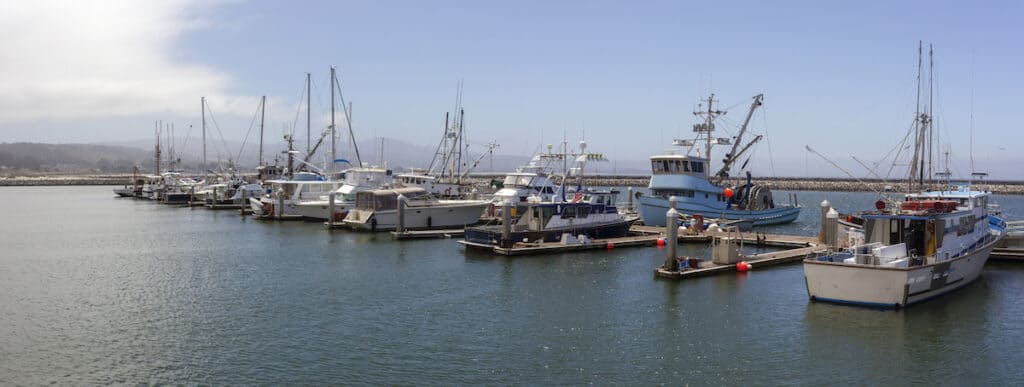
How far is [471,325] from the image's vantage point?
64.6 feet

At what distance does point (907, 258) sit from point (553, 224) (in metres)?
16.6

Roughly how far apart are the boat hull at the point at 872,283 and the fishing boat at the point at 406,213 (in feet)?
86.7

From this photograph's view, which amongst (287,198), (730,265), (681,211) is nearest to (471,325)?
(730,265)

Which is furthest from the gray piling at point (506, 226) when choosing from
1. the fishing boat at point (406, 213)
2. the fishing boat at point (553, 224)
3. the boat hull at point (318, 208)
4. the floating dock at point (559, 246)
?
the boat hull at point (318, 208)

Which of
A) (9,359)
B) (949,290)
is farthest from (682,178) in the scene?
(9,359)

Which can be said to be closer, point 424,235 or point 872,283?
point 872,283

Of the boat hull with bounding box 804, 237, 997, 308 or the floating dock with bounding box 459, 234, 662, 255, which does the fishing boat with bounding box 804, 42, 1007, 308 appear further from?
the floating dock with bounding box 459, 234, 662, 255

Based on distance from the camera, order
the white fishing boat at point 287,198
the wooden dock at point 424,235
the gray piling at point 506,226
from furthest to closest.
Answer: the white fishing boat at point 287,198 → the wooden dock at point 424,235 → the gray piling at point 506,226

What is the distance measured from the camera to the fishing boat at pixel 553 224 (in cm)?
3312

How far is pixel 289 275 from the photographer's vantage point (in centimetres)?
2812

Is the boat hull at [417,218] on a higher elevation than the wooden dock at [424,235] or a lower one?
higher

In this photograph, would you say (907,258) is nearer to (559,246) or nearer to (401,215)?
(559,246)

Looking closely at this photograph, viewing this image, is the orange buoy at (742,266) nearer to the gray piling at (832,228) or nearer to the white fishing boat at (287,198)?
the gray piling at (832,228)

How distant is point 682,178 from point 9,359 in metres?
37.0
